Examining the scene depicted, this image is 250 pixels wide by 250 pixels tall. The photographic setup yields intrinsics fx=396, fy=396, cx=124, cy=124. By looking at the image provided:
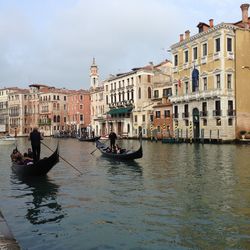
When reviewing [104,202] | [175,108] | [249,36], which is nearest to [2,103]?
[175,108]

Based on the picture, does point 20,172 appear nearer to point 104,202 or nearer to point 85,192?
point 85,192

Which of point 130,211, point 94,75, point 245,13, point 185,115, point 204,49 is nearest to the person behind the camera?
point 130,211

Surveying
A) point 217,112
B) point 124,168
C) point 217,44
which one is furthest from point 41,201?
point 217,44

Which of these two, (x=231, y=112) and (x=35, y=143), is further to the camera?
(x=231, y=112)

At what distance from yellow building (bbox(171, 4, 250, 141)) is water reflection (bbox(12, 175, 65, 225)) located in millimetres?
23374

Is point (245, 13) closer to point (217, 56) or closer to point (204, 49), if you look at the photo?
point (204, 49)

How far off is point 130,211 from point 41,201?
7.07 feet

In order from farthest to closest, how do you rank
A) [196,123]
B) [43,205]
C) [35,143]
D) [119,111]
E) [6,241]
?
[119,111], [196,123], [35,143], [43,205], [6,241]

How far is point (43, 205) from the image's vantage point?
7.77 meters

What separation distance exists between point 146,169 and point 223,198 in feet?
18.8

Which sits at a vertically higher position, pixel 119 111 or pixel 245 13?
pixel 245 13

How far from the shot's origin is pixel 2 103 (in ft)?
263

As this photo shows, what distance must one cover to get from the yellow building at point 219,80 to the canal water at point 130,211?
2115 cm

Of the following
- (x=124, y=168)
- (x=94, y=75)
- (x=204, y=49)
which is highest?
(x=94, y=75)
